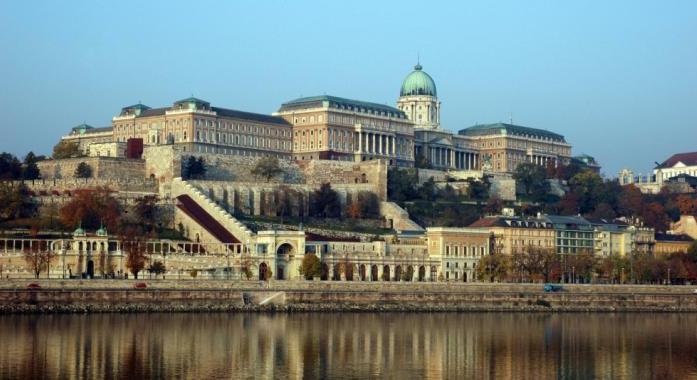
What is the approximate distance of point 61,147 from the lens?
409ft

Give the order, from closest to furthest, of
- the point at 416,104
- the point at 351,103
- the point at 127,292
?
the point at 127,292 → the point at 351,103 → the point at 416,104

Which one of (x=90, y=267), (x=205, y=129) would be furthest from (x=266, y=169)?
(x=90, y=267)

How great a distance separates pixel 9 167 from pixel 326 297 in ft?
123

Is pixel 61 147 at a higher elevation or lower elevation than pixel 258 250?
higher

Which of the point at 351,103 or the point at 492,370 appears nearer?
the point at 492,370

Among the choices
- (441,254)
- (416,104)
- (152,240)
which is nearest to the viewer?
(152,240)

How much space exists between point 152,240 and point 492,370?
43455mm

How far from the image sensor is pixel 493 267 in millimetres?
101625

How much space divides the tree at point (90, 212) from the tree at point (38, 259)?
7.23 meters

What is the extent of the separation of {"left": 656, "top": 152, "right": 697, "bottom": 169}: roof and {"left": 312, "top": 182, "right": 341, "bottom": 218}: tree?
238 ft

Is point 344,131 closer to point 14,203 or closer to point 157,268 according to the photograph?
point 14,203

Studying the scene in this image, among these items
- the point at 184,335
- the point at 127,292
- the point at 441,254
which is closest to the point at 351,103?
the point at 441,254

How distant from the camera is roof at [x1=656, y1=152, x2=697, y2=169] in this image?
17875 centimetres

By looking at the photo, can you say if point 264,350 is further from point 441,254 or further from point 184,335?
point 441,254
